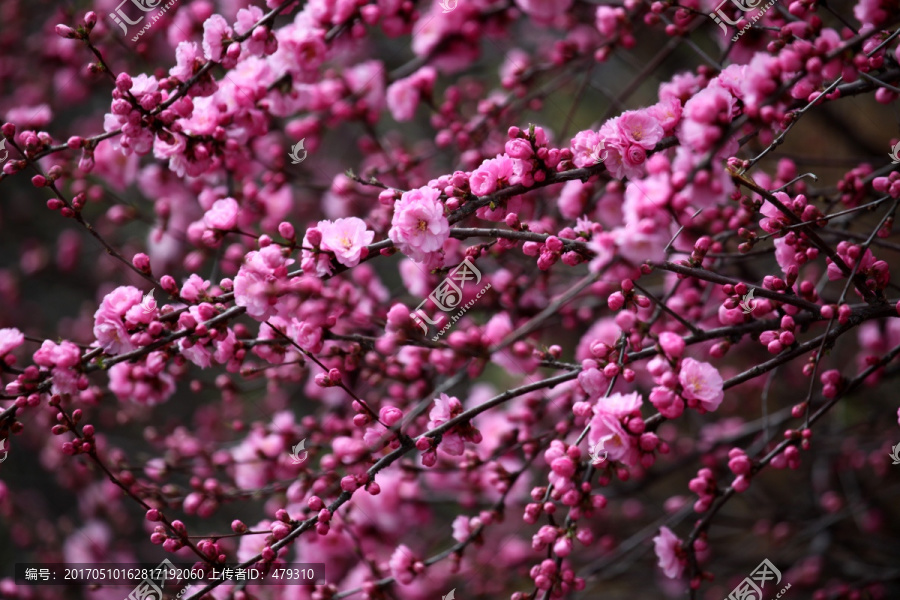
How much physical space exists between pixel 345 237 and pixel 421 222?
7.1 inches

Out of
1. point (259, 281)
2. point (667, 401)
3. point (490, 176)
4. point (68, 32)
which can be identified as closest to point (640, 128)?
point (490, 176)

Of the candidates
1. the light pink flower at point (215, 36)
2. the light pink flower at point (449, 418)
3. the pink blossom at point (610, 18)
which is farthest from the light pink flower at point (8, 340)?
the pink blossom at point (610, 18)

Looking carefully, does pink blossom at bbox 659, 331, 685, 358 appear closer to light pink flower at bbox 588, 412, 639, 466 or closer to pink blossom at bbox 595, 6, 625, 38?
light pink flower at bbox 588, 412, 639, 466

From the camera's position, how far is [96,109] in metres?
4.01

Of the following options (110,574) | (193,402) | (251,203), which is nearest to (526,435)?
(251,203)

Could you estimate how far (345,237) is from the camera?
132cm

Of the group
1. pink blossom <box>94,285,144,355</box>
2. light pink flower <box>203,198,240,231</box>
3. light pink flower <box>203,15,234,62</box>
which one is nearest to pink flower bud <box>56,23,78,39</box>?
light pink flower <box>203,15,234,62</box>

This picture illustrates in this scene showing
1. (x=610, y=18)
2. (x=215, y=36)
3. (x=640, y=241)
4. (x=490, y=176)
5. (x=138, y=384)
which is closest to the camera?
(x=640, y=241)

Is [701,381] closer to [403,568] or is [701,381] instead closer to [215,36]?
[403,568]

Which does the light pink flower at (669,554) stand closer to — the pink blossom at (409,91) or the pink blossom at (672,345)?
the pink blossom at (672,345)

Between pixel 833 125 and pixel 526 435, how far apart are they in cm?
231

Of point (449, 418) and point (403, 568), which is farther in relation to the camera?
point (403, 568)

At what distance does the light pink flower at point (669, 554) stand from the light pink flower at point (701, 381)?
387 mm

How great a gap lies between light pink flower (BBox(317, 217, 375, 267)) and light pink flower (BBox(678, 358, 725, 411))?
0.66 metres
